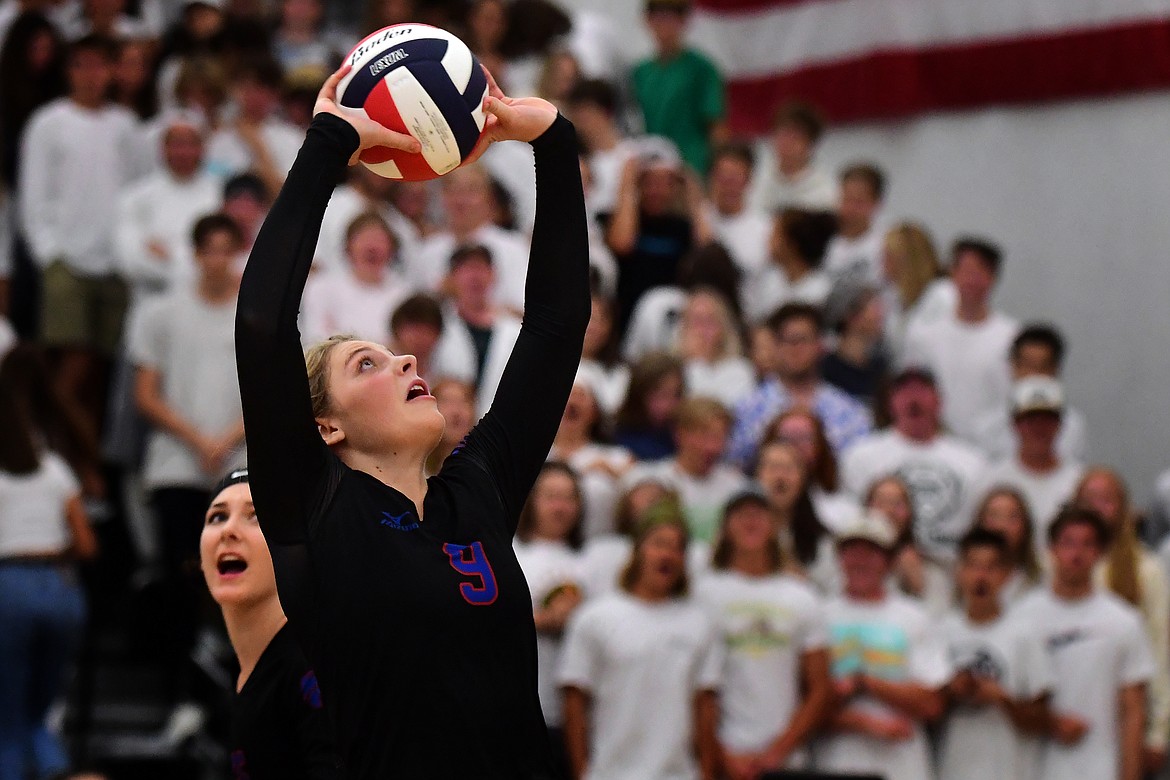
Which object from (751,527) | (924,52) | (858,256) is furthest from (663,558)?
(924,52)

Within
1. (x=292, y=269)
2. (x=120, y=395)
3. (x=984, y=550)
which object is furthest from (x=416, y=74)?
(x=120, y=395)

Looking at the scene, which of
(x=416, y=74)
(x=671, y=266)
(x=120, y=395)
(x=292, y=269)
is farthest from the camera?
(x=671, y=266)

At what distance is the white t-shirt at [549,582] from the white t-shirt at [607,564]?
5cm

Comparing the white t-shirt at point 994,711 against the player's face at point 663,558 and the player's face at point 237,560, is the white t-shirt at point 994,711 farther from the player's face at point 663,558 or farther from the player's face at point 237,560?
the player's face at point 237,560

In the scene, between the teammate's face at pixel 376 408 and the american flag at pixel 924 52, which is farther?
the american flag at pixel 924 52

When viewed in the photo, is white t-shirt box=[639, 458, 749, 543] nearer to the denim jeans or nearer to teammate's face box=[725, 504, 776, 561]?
teammate's face box=[725, 504, 776, 561]

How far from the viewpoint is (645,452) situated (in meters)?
9.02

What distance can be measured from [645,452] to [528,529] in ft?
3.40

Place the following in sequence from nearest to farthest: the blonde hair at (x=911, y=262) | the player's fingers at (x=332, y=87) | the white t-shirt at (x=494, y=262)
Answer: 1. the player's fingers at (x=332, y=87)
2. the white t-shirt at (x=494, y=262)
3. the blonde hair at (x=911, y=262)

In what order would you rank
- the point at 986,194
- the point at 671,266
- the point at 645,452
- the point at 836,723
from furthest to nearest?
the point at 986,194, the point at 671,266, the point at 645,452, the point at 836,723

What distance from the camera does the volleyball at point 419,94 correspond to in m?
3.35

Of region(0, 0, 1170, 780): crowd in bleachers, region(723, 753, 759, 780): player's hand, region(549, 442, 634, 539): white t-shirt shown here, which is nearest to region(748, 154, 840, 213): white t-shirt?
region(0, 0, 1170, 780): crowd in bleachers

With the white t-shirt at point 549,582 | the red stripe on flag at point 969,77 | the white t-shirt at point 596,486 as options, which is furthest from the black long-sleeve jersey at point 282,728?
the red stripe on flag at point 969,77

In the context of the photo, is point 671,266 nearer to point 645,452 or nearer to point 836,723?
point 645,452
